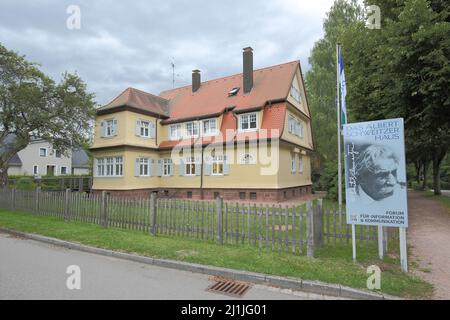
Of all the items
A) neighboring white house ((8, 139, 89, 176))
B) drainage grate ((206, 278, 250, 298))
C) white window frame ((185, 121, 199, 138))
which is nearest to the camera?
drainage grate ((206, 278, 250, 298))

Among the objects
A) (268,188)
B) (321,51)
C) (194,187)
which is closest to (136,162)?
(194,187)

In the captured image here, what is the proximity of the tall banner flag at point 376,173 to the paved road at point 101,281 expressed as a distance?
2.38 metres

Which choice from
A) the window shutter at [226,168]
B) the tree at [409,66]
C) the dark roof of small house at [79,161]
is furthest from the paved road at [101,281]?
the dark roof of small house at [79,161]

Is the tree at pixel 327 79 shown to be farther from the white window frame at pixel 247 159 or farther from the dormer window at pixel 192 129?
the dormer window at pixel 192 129

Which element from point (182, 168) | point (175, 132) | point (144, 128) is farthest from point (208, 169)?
point (144, 128)

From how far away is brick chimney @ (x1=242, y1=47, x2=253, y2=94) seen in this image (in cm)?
2381

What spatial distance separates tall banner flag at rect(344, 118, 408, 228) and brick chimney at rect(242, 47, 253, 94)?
709 inches

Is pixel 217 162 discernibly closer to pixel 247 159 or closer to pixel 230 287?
pixel 247 159

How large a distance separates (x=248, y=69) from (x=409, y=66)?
48.5 ft

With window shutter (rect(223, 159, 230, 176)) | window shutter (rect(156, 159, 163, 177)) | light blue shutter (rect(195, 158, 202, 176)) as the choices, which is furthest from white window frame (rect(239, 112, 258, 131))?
window shutter (rect(156, 159, 163, 177))

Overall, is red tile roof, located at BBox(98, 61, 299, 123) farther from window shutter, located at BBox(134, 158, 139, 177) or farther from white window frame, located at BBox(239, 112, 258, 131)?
window shutter, located at BBox(134, 158, 139, 177)

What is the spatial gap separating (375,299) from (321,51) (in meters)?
29.7

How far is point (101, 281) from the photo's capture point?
17.8 feet
